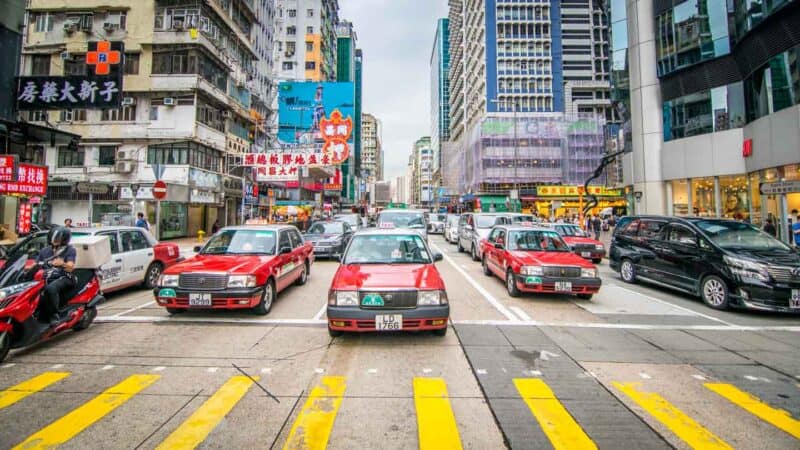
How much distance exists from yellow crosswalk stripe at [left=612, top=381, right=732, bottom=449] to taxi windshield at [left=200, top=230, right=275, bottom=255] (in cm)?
656

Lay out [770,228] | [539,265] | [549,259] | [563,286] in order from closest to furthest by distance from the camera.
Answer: [563,286] < [539,265] < [549,259] < [770,228]

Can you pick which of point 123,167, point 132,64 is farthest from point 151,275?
point 132,64

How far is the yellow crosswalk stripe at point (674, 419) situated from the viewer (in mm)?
2840

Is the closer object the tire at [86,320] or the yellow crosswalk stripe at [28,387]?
the yellow crosswalk stripe at [28,387]

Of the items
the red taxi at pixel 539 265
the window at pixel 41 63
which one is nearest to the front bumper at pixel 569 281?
the red taxi at pixel 539 265

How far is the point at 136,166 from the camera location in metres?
23.9

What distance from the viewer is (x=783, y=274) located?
21.4 ft

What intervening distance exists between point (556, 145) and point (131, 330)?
6124 centimetres

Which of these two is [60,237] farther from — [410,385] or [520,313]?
[520,313]

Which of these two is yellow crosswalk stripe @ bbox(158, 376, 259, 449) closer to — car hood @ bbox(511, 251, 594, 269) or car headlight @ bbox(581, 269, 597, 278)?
car hood @ bbox(511, 251, 594, 269)

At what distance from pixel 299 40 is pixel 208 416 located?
65.0 meters

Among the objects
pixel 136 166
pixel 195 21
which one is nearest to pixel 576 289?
pixel 136 166

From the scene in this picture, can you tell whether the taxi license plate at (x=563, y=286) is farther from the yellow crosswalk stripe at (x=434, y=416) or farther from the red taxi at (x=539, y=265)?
the yellow crosswalk stripe at (x=434, y=416)

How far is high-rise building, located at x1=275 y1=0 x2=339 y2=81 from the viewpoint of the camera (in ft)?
187
